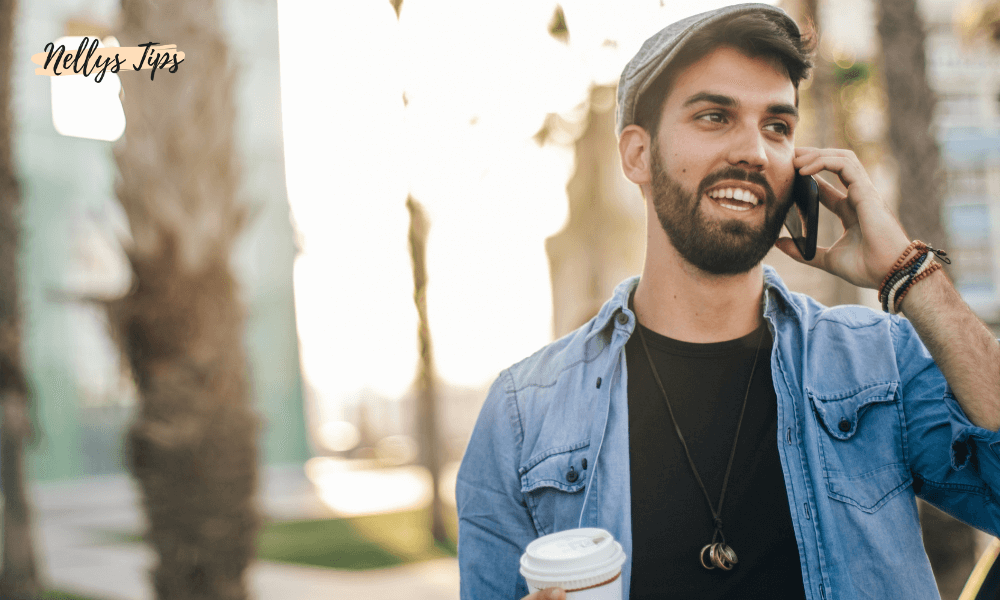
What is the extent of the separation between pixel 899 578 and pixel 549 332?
12.4 m

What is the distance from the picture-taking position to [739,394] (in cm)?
218

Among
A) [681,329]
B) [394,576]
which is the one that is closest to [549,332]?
[394,576]

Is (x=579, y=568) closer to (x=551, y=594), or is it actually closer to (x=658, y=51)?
(x=551, y=594)

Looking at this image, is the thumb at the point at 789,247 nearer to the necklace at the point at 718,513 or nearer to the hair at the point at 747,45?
the necklace at the point at 718,513

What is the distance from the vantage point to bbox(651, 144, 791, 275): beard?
7.24 feet

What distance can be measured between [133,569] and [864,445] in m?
11.4

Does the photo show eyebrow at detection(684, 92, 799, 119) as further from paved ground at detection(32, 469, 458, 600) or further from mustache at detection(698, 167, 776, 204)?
paved ground at detection(32, 469, 458, 600)

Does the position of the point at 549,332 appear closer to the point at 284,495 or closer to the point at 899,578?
the point at 284,495

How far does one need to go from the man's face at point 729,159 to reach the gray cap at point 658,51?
96 mm

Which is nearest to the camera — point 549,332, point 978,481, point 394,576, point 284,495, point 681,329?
point 978,481

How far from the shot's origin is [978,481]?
1905 mm

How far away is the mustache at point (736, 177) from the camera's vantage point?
220 centimetres

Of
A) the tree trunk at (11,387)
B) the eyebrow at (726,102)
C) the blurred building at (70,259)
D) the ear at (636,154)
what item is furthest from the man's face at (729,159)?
the blurred building at (70,259)

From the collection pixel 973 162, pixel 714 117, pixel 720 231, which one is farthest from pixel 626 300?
pixel 973 162
